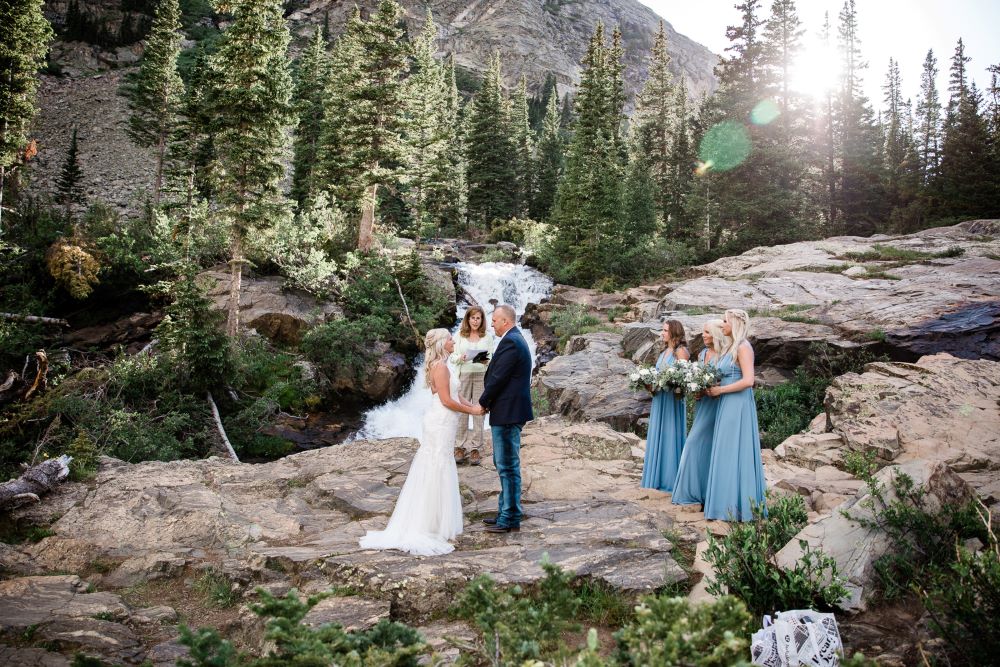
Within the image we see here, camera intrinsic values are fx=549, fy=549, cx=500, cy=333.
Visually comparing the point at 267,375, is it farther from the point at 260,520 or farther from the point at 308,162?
the point at 308,162

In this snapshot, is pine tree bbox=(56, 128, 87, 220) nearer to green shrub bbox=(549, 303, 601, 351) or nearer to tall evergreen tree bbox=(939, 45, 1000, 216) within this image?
green shrub bbox=(549, 303, 601, 351)

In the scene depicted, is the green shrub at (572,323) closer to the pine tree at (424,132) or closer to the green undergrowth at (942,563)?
the pine tree at (424,132)

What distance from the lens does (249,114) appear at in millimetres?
16547

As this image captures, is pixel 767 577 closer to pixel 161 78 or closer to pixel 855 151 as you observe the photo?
Result: pixel 161 78

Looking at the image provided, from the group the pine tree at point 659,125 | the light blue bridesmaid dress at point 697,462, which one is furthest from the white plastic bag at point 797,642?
the pine tree at point 659,125

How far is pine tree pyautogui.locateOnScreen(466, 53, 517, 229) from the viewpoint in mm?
47250

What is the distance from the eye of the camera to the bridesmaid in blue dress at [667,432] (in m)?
7.32

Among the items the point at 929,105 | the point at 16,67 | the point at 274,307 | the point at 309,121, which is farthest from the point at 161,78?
the point at 929,105

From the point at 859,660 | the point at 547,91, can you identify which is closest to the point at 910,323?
the point at 859,660

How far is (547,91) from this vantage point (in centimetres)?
10025

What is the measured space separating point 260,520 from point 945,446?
30.5 feet

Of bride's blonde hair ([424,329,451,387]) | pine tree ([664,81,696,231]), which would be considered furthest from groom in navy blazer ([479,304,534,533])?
pine tree ([664,81,696,231])

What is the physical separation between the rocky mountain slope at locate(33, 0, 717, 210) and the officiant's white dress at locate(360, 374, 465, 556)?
37.5 metres

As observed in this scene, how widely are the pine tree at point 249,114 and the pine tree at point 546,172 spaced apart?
34222 millimetres
